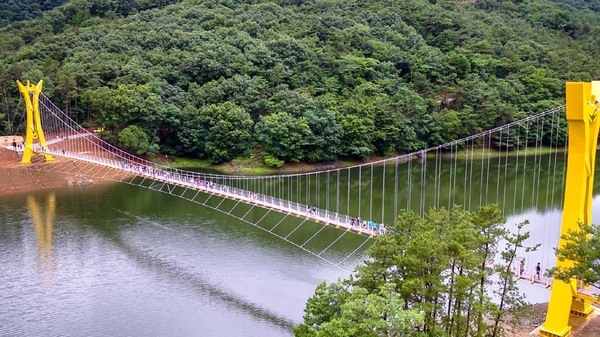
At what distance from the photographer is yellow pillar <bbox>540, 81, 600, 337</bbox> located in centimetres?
1330

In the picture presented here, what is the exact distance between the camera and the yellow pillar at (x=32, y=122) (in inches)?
1312

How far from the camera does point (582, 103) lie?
13.2 metres

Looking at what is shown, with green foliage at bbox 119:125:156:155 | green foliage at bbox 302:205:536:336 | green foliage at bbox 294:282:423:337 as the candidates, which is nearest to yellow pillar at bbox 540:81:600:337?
green foliage at bbox 302:205:536:336

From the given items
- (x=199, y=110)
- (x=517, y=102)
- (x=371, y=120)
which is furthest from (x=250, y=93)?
(x=517, y=102)

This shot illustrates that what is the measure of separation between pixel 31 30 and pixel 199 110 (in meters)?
20.3

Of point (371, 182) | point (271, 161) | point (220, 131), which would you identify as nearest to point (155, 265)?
point (371, 182)

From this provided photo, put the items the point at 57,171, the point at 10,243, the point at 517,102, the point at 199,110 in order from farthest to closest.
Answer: the point at 517,102
the point at 199,110
the point at 57,171
the point at 10,243

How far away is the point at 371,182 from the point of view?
32.2 m

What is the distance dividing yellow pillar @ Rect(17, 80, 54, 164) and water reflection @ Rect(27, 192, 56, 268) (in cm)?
487

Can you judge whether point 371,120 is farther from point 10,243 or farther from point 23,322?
point 23,322

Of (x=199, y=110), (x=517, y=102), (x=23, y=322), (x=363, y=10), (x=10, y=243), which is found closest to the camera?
(x=23, y=322)

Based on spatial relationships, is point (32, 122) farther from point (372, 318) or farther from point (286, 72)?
point (372, 318)

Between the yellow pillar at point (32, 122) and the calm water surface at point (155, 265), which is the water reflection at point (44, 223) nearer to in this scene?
the calm water surface at point (155, 265)

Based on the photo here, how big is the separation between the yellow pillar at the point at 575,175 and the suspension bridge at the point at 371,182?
0.02m
